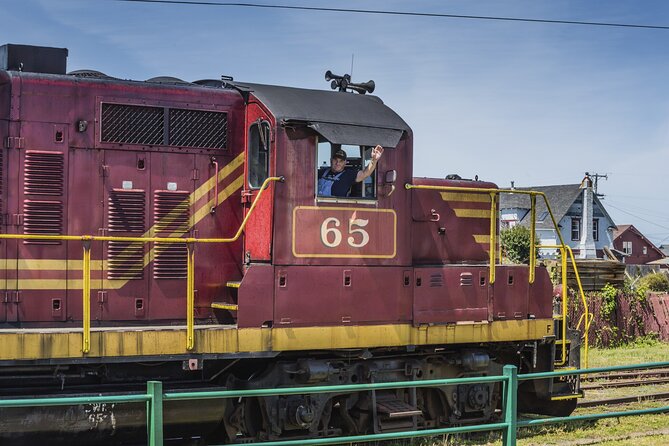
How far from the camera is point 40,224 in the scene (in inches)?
343

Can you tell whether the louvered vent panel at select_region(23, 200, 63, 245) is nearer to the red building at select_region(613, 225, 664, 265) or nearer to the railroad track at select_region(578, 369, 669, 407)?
the railroad track at select_region(578, 369, 669, 407)

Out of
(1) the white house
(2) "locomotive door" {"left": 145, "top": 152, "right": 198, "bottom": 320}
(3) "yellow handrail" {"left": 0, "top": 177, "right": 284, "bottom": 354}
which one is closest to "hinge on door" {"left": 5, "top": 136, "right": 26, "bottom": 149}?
(3) "yellow handrail" {"left": 0, "top": 177, "right": 284, "bottom": 354}

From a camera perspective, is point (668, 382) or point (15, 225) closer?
point (15, 225)

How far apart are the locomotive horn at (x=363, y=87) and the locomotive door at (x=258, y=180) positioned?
1506mm

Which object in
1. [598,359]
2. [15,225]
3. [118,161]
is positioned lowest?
[598,359]

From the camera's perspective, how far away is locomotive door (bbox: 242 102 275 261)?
896 centimetres

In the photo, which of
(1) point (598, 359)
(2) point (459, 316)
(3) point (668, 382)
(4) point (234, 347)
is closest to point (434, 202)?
(2) point (459, 316)

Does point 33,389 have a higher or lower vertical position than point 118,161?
lower

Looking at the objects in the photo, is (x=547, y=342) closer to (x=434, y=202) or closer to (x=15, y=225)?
(x=434, y=202)

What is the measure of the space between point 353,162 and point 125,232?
2.68 meters

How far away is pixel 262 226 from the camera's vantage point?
902cm

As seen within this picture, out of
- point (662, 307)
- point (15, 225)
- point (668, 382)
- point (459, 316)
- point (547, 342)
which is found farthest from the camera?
point (662, 307)

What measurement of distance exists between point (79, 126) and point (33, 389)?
2.83 m

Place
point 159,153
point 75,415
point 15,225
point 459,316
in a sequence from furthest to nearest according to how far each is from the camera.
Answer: point 459,316, point 159,153, point 15,225, point 75,415
